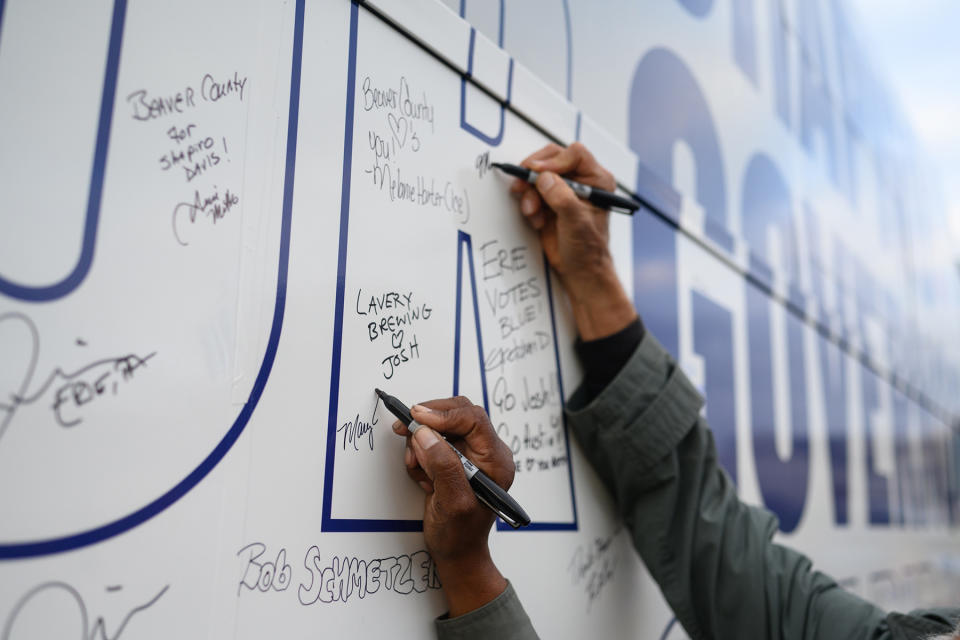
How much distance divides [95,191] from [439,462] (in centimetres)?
30

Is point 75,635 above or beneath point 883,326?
beneath

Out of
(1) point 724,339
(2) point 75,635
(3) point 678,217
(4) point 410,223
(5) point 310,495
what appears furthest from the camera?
(1) point 724,339

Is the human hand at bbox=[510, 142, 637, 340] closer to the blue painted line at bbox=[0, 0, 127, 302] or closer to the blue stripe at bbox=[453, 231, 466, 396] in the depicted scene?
the blue stripe at bbox=[453, 231, 466, 396]

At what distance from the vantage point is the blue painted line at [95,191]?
396 mm

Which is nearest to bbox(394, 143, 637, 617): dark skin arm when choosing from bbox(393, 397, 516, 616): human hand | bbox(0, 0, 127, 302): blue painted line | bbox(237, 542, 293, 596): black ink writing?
bbox(393, 397, 516, 616): human hand

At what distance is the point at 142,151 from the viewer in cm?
45

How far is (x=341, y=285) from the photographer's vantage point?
575 mm

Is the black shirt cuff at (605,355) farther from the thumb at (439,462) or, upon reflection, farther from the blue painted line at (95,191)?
the blue painted line at (95,191)

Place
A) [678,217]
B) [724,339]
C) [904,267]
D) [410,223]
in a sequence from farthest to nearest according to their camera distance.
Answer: [904,267], [724,339], [678,217], [410,223]

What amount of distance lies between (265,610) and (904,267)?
3.32m

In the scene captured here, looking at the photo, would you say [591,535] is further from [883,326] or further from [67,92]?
[883,326]

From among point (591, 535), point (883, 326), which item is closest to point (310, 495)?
point (591, 535)
